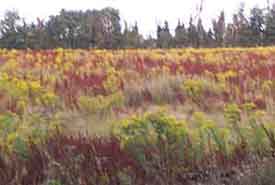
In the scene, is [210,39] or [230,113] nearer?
[230,113]

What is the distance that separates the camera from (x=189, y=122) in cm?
602

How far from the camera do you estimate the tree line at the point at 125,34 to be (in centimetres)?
3478

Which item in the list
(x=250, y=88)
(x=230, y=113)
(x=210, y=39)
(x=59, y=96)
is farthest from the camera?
(x=210, y=39)

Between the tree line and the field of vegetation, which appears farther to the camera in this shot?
the tree line

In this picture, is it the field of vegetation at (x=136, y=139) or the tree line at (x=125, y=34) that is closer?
the field of vegetation at (x=136, y=139)

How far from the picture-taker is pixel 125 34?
35.5 metres

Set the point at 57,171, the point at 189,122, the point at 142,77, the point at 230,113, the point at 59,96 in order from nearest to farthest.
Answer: the point at 57,171 < the point at 230,113 < the point at 189,122 < the point at 59,96 < the point at 142,77

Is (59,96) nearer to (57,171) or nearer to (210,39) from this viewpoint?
(57,171)

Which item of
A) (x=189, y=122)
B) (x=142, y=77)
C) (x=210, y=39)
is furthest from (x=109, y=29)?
(x=189, y=122)

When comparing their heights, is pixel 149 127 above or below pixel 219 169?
above

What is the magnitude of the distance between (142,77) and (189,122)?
11.7 feet

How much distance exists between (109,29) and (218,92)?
2878 centimetres

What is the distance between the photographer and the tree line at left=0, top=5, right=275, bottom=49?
34.8 meters

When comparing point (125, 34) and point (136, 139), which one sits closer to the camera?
point (136, 139)
